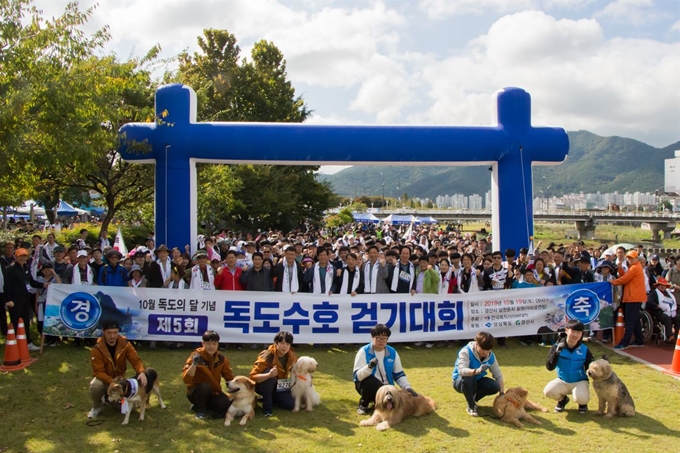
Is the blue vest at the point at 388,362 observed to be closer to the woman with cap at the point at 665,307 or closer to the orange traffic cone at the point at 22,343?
the orange traffic cone at the point at 22,343

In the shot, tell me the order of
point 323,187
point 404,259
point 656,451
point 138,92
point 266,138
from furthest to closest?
point 323,187
point 138,92
point 266,138
point 404,259
point 656,451

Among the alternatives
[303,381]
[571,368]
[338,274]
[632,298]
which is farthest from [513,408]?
[632,298]

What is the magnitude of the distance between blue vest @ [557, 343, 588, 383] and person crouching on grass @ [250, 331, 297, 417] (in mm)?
3123

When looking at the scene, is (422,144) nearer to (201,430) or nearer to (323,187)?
(201,430)

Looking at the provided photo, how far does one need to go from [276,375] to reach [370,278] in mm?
3566

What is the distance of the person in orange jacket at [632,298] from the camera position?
29.6 feet

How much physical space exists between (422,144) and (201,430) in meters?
8.20

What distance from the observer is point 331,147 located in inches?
471

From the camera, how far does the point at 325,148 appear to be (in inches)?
472

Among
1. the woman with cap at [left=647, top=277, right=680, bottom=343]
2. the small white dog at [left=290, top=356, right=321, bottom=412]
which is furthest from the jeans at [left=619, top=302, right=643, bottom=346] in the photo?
the small white dog at [left=290, top=356, right=321, bottom=412]

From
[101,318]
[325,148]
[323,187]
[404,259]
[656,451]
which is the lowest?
[656,451]

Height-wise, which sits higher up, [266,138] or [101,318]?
[266,138]

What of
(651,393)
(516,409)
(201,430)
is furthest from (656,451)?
(201,430)

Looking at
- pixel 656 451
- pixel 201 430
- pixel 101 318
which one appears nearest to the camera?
pixel 656 451
